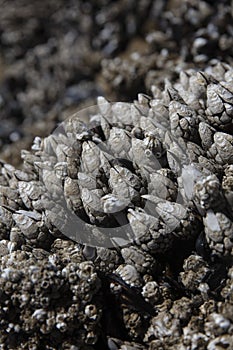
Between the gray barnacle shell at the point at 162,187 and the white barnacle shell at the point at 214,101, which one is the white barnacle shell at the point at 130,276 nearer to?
the gray barnacle shell at the point at 162,187

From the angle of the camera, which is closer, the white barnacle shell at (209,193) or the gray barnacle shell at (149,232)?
the white barnacle shell at (209,193)

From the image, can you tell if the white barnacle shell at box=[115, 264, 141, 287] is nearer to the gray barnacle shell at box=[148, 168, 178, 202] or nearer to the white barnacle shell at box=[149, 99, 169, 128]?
the gray barnacle shell at box=[148, 168, 178, 202]

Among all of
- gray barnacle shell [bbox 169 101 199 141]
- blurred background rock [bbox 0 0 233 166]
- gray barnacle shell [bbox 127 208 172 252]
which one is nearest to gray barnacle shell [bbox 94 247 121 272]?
gray barnacle shell [bbox 127 208 172 252]

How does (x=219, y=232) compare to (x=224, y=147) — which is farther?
(x=224, y=147)

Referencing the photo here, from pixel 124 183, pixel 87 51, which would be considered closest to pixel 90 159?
pixel 124 183

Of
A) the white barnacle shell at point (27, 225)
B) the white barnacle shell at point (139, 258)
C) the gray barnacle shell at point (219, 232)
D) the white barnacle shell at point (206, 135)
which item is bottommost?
the gray barnacle shell at point (219, 232)

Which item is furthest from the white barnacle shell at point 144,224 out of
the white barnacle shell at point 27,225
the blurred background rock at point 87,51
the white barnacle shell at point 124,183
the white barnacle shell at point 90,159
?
the blurred background rock at point 87,51

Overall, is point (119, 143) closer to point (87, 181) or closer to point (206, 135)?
point (87, 181)
